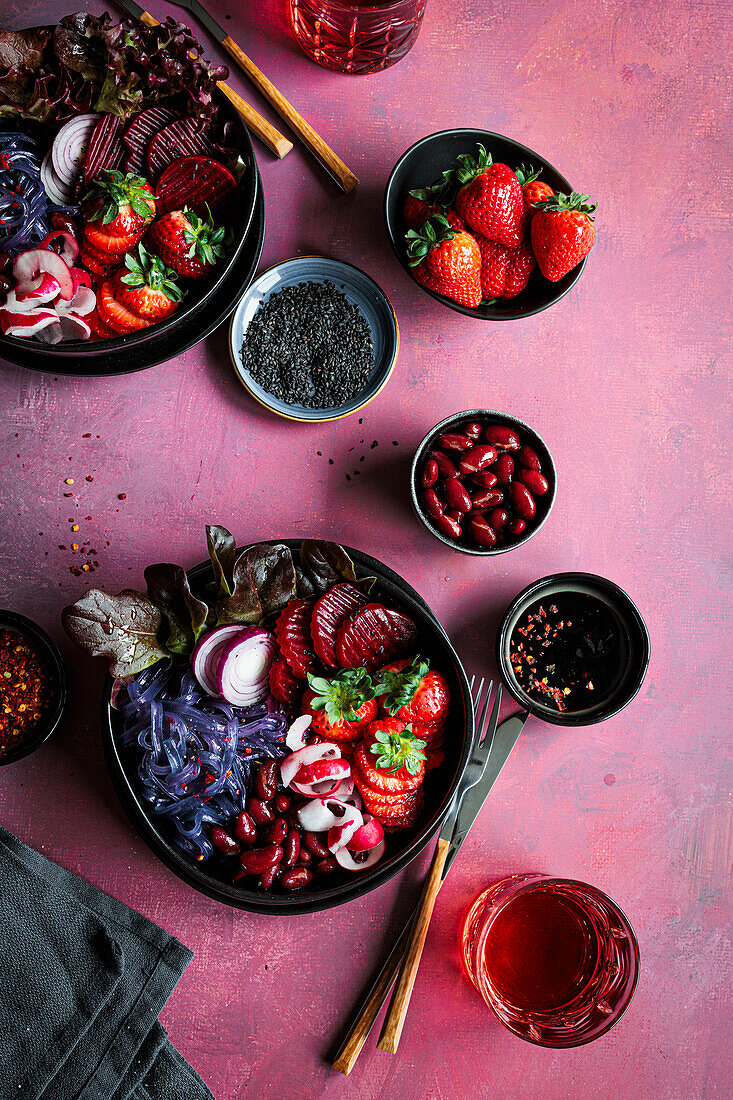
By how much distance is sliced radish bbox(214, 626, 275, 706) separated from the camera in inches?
59.3

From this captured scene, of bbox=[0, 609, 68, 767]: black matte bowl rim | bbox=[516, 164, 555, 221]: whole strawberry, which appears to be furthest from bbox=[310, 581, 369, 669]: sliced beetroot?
bbox=[516, 164, 555, 221]: whole strawberry

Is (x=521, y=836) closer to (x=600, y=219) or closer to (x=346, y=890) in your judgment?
(x=346, y=890)

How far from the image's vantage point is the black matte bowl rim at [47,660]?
1.64 metres

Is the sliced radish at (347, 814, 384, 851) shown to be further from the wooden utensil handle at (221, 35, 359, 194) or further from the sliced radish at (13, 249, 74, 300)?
the wooden utensil handle at (221, 35, 359, 194)

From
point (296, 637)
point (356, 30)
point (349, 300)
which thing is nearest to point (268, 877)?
point (296, 637)

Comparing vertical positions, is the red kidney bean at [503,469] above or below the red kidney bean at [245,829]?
above

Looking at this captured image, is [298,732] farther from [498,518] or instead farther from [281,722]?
[498,518]

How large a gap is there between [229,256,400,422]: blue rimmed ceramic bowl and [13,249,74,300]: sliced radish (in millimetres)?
372

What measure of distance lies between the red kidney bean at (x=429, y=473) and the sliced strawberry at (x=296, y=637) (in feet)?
1.31

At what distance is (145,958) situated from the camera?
163cm

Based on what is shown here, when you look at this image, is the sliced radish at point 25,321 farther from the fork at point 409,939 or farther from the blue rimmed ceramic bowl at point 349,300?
the fork at point 409,939

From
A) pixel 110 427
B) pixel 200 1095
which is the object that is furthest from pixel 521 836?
pixel 110 427

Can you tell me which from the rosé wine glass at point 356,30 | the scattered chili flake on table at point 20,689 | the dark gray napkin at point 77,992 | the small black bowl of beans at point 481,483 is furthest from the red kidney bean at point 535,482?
the dark gray napkin at point 77,992

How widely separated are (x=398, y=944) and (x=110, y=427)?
144 centimetres
